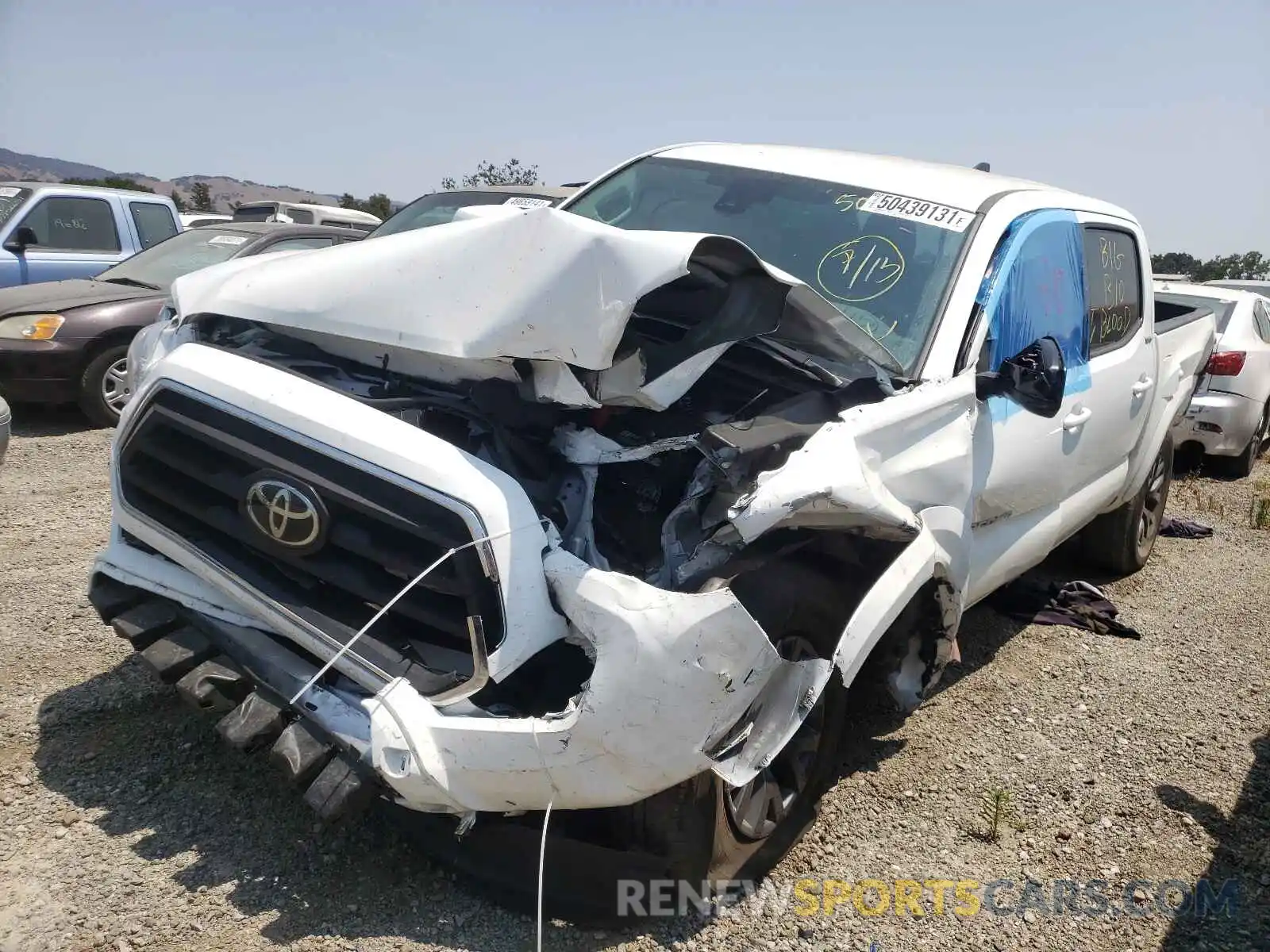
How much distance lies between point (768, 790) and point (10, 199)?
9602 mm

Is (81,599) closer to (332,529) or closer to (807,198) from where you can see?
(332,529)

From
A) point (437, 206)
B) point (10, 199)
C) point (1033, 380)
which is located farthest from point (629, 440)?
point (10, 199)

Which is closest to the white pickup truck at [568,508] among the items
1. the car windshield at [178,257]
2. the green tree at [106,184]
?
the car windshield at [178,257]

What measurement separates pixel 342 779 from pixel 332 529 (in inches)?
22.9

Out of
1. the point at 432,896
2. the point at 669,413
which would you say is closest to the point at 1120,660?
the point at 669,413

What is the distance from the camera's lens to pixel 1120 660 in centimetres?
441

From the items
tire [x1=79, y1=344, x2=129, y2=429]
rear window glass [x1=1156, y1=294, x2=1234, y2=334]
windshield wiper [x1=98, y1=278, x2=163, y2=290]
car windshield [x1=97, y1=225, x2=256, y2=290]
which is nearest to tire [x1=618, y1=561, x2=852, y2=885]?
tire [x1=79, y1=344, x2=129, y2=429]

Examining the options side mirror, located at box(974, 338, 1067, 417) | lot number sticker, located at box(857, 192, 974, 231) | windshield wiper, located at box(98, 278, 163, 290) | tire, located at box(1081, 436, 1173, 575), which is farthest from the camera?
windshield wiper, located at box(98, 278, 163, 290)

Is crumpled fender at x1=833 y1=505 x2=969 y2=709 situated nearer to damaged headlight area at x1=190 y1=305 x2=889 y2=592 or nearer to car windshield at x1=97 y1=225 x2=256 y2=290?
damaged headlight area at x1=190 y1=305 x2=889 y2=592

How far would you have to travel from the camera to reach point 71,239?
8617 mm

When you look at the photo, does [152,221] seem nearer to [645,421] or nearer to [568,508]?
[645,421]

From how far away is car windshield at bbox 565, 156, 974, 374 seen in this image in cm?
→ 311

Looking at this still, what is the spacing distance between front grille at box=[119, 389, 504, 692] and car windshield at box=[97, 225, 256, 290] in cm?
506

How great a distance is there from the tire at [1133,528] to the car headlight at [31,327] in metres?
6.68
